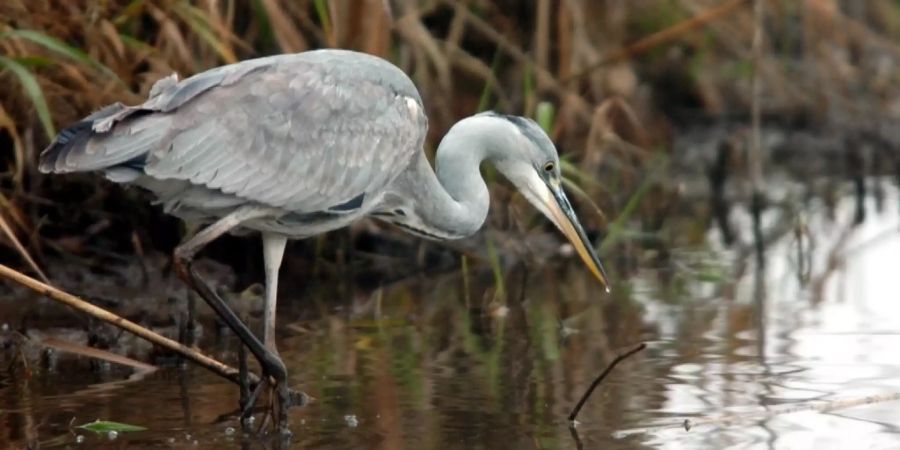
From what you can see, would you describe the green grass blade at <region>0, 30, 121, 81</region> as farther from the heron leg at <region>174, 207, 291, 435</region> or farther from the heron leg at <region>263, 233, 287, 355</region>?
the heron leg at <region>174, 207, 291, 435</region>

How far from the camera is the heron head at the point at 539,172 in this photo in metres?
6.71

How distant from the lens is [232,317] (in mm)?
5879

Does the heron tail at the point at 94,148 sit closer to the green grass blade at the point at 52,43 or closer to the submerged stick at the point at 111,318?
the submerged stick at the point at 111,318

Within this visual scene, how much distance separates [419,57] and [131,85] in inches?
69.8

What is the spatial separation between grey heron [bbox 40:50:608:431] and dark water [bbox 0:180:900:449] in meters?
0.39

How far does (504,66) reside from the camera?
1040cm

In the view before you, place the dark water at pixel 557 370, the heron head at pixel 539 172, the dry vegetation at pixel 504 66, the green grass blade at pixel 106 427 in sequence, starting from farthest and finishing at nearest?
the dry vegetation at pixel 504 66
the heron head at pixel 539 172
the dark water at pixel 557 370
the green grass blade at pixel 106 427

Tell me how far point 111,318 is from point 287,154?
81 cm

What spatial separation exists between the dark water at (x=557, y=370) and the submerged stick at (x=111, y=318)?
0.13 metres

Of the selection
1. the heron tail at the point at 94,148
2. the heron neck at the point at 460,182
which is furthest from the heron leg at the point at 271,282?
the heron tail at the point at 94,148

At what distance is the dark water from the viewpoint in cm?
552

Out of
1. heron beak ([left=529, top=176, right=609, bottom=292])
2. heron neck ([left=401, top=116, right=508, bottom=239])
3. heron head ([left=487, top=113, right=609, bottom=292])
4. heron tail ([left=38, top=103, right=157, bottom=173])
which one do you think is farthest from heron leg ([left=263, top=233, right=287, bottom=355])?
heron beak ([left=529, top=176, right=609, bottom=292])

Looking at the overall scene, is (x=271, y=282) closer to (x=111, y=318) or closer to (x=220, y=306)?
(x=220, y=306)

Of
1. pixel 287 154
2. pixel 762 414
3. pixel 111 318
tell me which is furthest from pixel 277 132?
pixel 762 414
